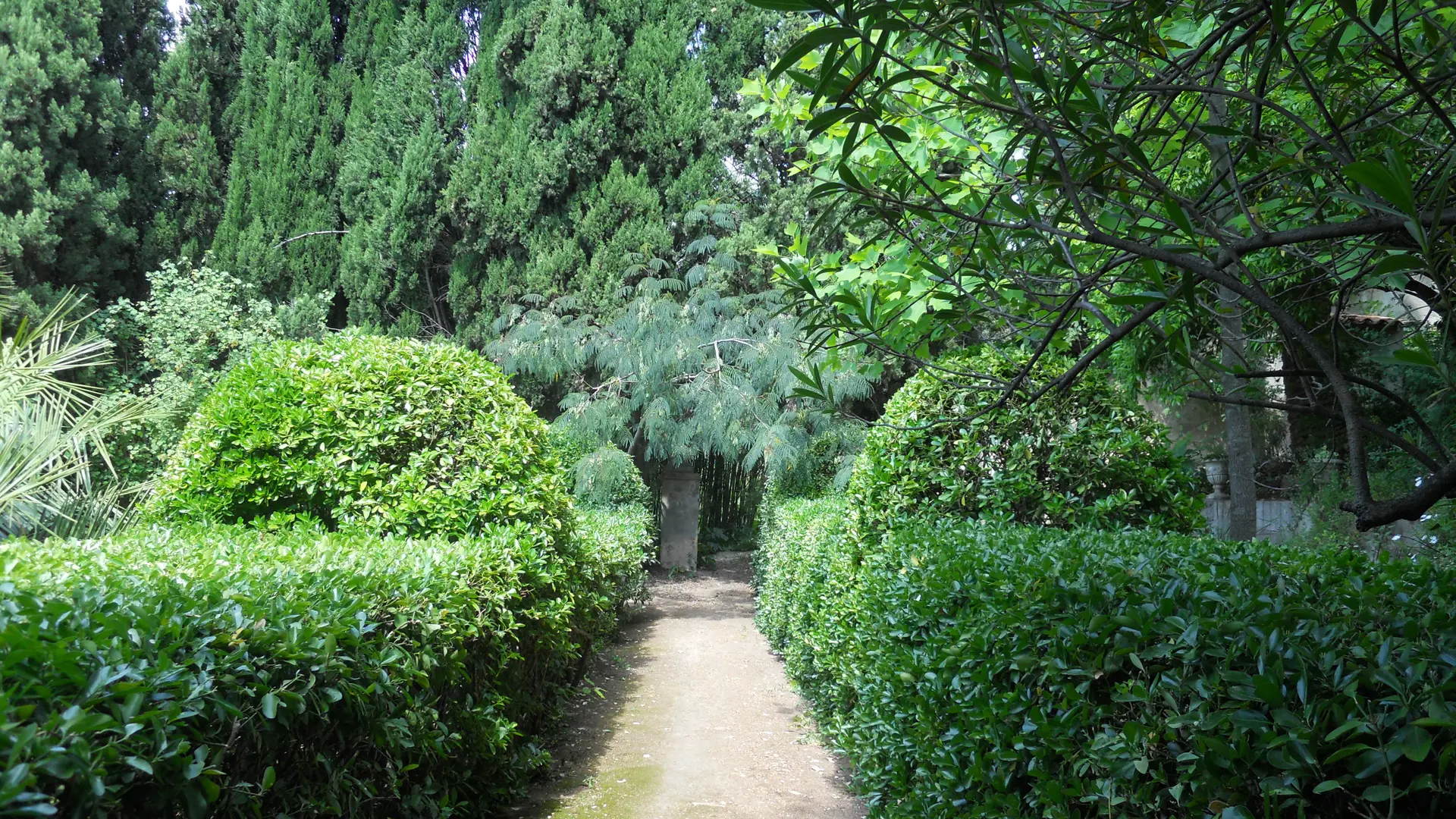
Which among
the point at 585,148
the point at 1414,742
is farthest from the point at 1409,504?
the point at 585,148

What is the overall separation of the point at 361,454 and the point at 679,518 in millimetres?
9912

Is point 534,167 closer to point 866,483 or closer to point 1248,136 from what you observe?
point 866,483

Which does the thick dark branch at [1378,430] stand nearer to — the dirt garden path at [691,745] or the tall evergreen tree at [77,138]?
the dirt garden path at [691,745]

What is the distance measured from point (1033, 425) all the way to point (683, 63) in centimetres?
1141

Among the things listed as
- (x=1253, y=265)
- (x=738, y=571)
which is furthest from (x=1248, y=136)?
(x=738, y=571)

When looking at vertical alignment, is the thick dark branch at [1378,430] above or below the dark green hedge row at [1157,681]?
above

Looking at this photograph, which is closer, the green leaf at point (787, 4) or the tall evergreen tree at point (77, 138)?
the green leaf at point (787, 4)

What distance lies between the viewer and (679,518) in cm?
1450

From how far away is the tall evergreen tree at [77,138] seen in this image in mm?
13109

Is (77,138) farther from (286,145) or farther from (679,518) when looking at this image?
(679,518)

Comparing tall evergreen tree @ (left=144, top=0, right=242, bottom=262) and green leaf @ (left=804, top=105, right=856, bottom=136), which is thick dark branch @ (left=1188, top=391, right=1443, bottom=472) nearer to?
green leaf @ (left=804, top=105, right=856, bottom=136)

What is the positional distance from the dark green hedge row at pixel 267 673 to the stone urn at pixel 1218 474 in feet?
28.0

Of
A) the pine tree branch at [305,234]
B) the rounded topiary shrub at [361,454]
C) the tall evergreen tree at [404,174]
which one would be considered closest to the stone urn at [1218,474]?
the rounded topiary shrub at [361,454]

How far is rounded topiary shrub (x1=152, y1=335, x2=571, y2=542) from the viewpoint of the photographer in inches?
187
